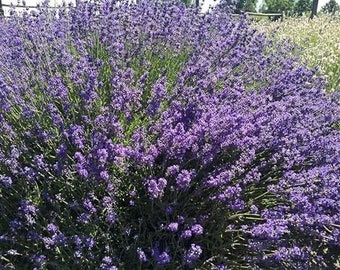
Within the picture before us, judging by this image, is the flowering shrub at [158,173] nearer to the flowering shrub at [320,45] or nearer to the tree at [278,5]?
the flowering shrub at [320,45]

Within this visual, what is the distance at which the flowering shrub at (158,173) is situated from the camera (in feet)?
7.28

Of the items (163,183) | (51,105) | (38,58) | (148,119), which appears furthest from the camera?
(38,58)

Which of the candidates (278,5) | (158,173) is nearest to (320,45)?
(158,173)

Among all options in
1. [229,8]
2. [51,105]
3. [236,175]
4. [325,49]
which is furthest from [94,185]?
[325,49]

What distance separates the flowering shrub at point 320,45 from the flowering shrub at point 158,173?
1.74 meters

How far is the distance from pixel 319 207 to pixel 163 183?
0.76 m

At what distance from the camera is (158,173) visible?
236 cm

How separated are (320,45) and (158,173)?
4.04 metres

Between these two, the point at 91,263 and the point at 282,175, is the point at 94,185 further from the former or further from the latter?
the point at 282,175

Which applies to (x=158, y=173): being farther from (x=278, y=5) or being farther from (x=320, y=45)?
(x=278, y=5)

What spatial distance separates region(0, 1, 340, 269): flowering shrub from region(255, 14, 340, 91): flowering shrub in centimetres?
174

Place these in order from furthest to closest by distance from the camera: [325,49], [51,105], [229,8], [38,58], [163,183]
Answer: [325,49], [229,8], [38,58], [51,105], [163,183]

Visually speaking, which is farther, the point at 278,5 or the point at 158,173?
the point at 278,5

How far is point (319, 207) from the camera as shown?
228cm
